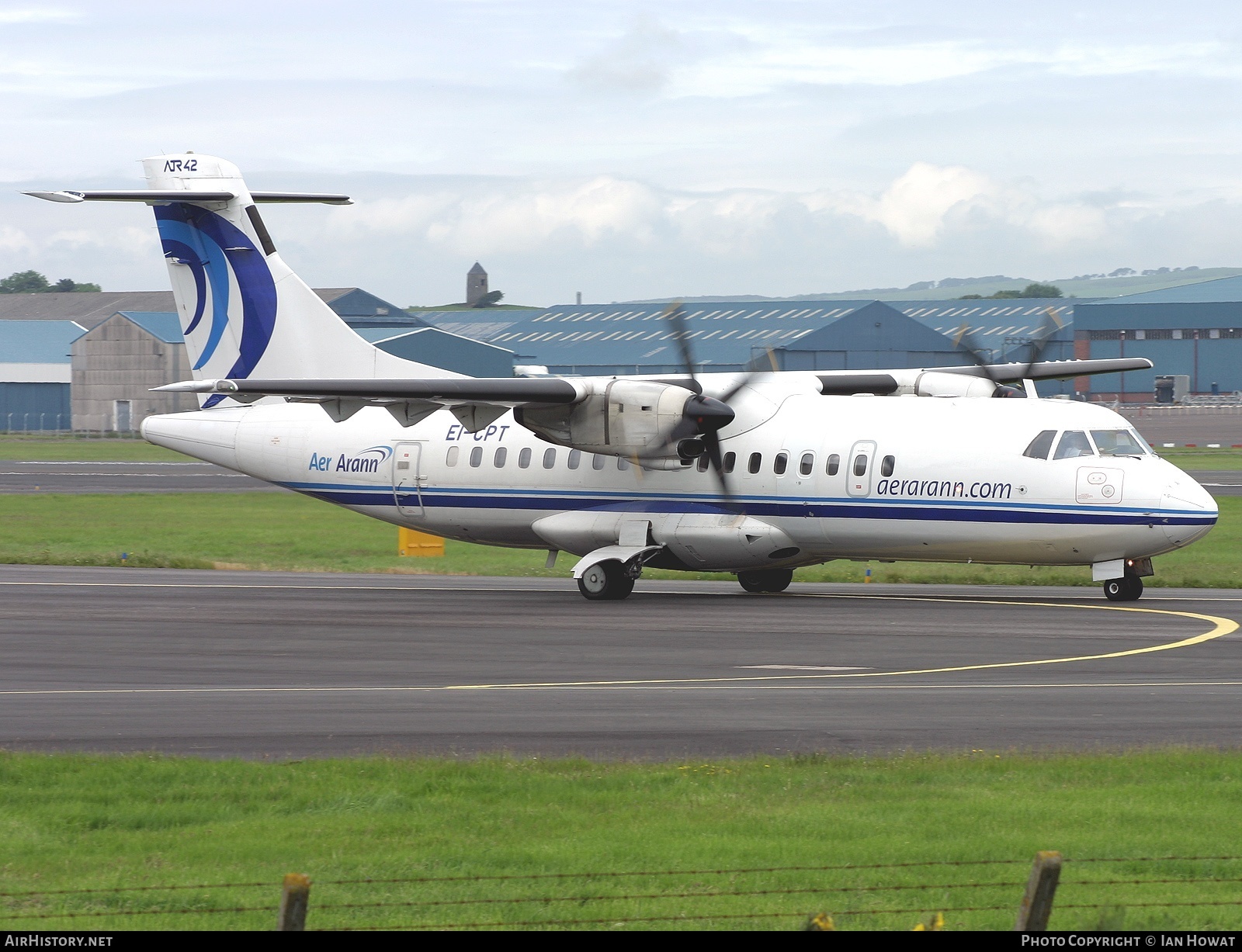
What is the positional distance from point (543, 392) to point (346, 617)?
188 inches

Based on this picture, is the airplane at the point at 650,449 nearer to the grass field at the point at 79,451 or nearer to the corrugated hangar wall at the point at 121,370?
the grass field at the point at 79,451

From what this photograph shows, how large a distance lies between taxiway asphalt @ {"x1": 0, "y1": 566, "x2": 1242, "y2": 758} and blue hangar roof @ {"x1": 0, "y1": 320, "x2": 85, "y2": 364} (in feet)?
321

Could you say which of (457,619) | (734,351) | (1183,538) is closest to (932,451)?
(1183,538)

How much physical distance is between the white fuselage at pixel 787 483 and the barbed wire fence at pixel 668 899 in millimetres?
14320

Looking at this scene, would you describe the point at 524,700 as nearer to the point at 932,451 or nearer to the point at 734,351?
the point at 932,451

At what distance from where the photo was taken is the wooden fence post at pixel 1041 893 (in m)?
5.70

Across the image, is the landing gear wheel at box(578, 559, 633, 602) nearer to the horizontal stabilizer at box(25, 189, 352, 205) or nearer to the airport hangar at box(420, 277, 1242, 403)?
the horizontal stabilizer at box(25, 189, 352, 205)

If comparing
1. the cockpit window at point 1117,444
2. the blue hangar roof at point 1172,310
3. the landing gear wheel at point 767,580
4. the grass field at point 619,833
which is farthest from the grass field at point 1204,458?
the blue hangar roof at point 1172,310

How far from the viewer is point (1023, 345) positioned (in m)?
28.6

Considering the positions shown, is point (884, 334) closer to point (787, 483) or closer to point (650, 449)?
point (787, 483)

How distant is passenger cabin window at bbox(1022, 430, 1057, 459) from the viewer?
23.7m

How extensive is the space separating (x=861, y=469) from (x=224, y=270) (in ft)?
44.2

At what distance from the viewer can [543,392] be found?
24234 millimetres

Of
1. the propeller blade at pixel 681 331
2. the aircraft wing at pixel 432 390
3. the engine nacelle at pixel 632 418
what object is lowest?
the engine nacelle at pixel 632 418
